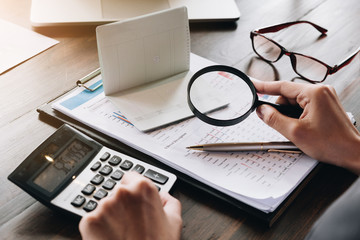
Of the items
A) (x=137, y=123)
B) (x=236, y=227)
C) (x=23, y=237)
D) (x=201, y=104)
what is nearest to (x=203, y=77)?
(x=201, y=104)

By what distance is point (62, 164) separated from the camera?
0.61 m

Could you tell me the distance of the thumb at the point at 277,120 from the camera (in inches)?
25.6

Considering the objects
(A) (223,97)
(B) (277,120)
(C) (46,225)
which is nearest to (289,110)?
(B) (277,120)

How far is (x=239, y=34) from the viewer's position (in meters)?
0.98

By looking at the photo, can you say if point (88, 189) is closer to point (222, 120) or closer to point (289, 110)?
point (222, 120)

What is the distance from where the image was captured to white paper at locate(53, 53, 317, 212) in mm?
595

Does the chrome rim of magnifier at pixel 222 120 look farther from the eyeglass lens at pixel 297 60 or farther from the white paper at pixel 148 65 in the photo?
the eyeglass lens at pixel 297 60

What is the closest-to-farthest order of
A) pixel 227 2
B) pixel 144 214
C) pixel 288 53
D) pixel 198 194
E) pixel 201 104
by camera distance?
pixel 144 214
pixel 198 194
pixel 201 104
pixel 288 53
pixel 227 2

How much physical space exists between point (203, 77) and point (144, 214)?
38 cm

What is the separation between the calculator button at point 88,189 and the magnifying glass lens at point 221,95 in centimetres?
25

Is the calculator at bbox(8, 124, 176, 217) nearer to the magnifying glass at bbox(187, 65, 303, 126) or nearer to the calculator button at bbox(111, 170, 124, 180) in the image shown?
the calculator button at bbox(111, 170, 124, 180)

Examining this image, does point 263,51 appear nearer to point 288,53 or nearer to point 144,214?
point 288,53

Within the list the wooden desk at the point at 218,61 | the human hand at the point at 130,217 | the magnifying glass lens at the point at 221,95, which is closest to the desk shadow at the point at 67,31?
the wooden desk at the point at 218,61

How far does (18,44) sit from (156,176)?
559mm
